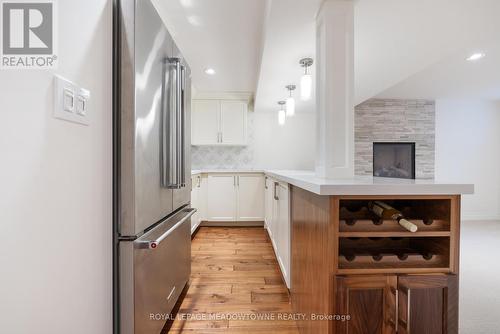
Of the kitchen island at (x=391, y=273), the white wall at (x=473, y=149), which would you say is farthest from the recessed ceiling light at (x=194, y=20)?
the white wall at (x=473, y=149)

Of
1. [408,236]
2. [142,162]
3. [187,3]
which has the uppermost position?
[187,3]

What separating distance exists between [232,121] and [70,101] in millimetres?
A: 3507

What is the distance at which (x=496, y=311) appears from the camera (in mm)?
1676

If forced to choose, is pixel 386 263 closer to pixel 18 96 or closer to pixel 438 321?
pixel 438 321

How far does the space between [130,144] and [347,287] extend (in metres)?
1.05

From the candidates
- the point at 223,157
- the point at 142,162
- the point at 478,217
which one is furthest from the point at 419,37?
the point at 478,217

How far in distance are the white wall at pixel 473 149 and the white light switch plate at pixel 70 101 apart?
571 centimetres

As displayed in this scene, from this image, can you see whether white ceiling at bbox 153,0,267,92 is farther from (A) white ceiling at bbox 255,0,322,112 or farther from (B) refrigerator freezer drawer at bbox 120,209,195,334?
(B) refrigerator freezer drawer at bbox 120,209,195,334

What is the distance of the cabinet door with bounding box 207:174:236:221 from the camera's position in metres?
3.83

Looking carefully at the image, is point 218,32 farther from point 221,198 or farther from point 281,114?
point 221,198

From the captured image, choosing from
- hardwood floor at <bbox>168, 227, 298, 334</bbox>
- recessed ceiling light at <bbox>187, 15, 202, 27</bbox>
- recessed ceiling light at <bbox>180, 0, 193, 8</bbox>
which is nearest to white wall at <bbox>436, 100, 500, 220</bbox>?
hardwood floor at <bbox>168, 227, 298, 334</bbox>

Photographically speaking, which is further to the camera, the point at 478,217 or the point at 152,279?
the point at 478,217

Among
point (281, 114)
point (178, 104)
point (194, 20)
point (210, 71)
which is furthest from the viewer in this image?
point (281, 114)

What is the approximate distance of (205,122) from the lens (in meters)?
4.23
